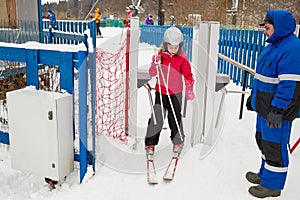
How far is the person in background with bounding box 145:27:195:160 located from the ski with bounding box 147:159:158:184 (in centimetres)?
7

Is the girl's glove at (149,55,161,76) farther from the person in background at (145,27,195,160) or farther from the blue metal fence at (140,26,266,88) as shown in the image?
the blue metal fence at (140,26,266,88)

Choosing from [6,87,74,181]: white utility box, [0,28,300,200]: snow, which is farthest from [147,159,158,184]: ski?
[6,87,74,181]: white utility box

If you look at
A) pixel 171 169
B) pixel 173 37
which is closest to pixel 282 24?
pixel 173 37

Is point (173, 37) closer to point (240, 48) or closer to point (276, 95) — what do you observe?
point (276, 95)

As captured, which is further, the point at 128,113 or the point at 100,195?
the point at 128,113

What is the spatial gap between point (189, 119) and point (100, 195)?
2603 millimetres

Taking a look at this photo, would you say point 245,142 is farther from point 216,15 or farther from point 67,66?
point 216,15

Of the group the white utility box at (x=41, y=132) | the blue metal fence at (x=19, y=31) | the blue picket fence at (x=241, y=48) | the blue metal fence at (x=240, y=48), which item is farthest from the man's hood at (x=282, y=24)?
the blue metal fence at (x=19, y=31)

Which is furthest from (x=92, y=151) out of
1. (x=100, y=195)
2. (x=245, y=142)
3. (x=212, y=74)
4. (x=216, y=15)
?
(x=216, y=15)

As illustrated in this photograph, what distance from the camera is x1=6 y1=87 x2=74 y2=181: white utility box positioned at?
2.78m

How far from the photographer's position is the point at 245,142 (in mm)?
4172

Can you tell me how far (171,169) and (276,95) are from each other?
1.38 meters

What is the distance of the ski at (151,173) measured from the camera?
10.3ft

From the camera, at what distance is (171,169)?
3.39m
